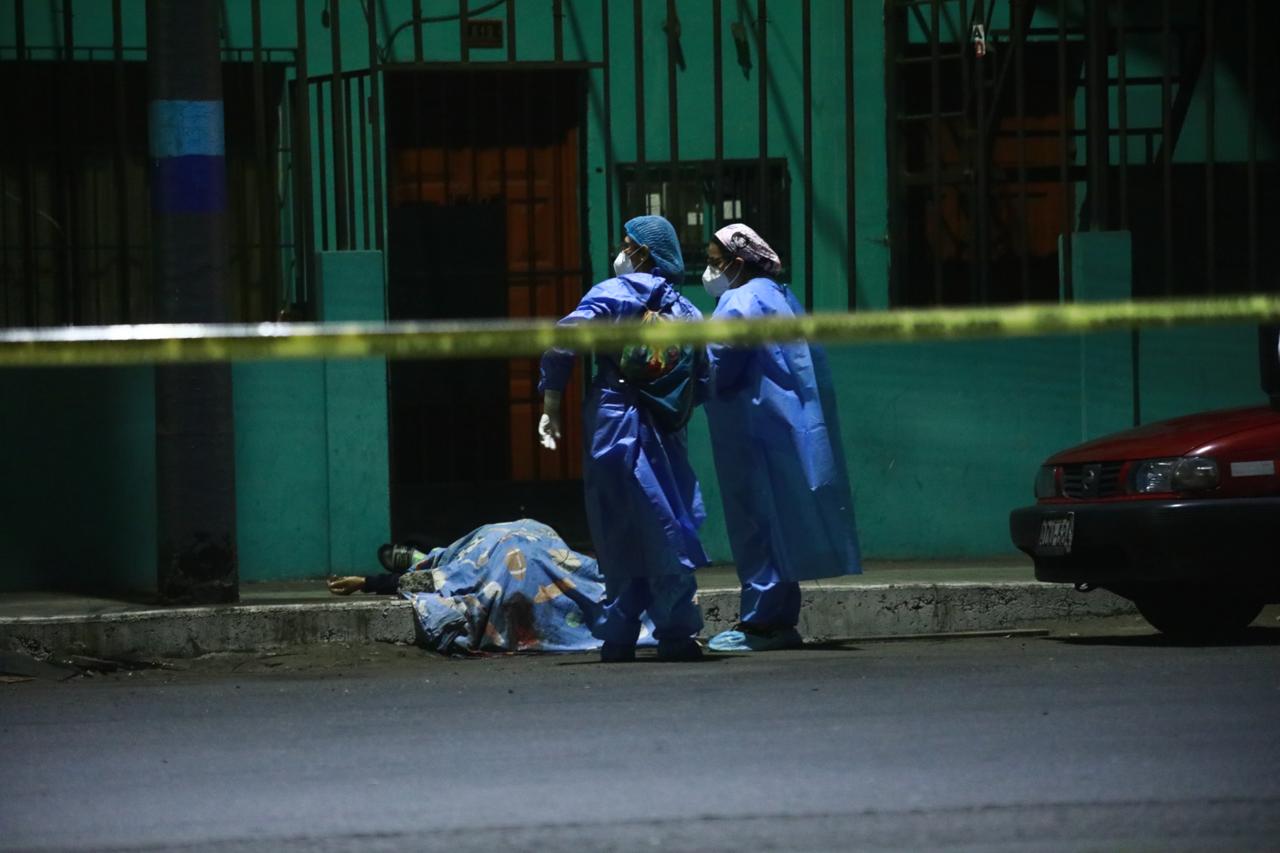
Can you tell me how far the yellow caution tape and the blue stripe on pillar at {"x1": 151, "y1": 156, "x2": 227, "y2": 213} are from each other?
3.60 metres

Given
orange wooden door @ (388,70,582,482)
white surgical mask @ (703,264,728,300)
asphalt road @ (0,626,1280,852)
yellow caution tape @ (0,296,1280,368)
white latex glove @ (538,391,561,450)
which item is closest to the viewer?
asphalt road @ (0,626,1280,852)

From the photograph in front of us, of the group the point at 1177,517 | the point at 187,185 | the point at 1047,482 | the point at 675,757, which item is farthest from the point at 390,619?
the point at 675,757

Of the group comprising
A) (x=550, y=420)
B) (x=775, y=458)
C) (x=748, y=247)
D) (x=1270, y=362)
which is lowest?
(x=775, y=458)

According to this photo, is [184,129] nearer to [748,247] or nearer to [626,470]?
[748,247]

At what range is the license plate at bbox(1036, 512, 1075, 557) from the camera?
8.41 m

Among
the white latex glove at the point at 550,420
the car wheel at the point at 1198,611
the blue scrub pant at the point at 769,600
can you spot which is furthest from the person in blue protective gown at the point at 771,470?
the car wheel at the point at 1198,611

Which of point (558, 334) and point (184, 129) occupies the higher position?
point (184, 129)

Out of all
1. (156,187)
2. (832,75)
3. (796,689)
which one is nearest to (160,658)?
(156,187)

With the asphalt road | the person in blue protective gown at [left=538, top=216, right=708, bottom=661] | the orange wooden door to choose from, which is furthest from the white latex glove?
the orange wooden door

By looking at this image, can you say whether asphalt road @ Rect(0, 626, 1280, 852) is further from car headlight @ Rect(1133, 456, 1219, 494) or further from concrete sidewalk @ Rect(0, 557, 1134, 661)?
concrete sidewalk @ Rect(0, 557, 1134, 661)

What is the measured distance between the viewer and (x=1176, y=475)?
8.17 meters

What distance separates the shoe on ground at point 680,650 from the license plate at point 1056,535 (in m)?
1.34

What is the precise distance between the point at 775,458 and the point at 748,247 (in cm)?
81

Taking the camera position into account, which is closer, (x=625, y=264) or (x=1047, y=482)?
(x=625, y=264)
